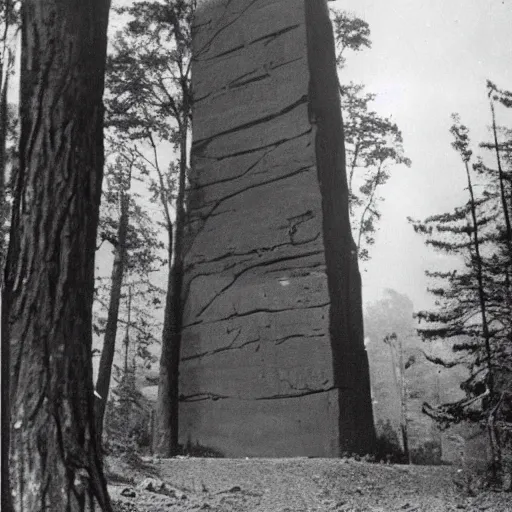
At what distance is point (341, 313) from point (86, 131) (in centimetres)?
572

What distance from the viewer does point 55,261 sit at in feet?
11.1

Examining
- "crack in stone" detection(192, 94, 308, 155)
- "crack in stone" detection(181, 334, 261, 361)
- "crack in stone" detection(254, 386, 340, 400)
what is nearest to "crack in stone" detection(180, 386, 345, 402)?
"crack in stone" detection(254, 386, 340, 400)

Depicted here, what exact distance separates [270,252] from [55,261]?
5.77m

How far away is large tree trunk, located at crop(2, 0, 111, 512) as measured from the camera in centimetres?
306

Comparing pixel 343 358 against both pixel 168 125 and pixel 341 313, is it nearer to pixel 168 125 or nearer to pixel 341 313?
pixel 341 313

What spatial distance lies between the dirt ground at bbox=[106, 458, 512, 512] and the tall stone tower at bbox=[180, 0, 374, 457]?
32.7 inches

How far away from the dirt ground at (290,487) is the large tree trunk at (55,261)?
202 cm

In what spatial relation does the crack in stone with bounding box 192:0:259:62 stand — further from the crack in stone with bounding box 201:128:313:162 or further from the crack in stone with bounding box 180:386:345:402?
the crack in stone with bounding box 180:386:345:402

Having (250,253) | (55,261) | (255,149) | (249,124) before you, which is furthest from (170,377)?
(55,261)

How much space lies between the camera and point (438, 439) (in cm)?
2759

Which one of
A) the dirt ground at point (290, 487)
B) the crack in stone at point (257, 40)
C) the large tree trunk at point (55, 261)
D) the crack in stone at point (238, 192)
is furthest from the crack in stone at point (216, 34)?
the large tree trunk at point (55, 261)

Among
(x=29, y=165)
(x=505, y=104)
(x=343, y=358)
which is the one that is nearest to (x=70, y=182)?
(x=29, y=165)

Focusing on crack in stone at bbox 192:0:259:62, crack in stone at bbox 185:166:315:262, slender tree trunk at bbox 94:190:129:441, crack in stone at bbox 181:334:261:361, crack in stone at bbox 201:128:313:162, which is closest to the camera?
crack in stone at bbox 181:334:261:361

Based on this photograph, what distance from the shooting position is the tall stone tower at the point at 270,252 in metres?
8.43
